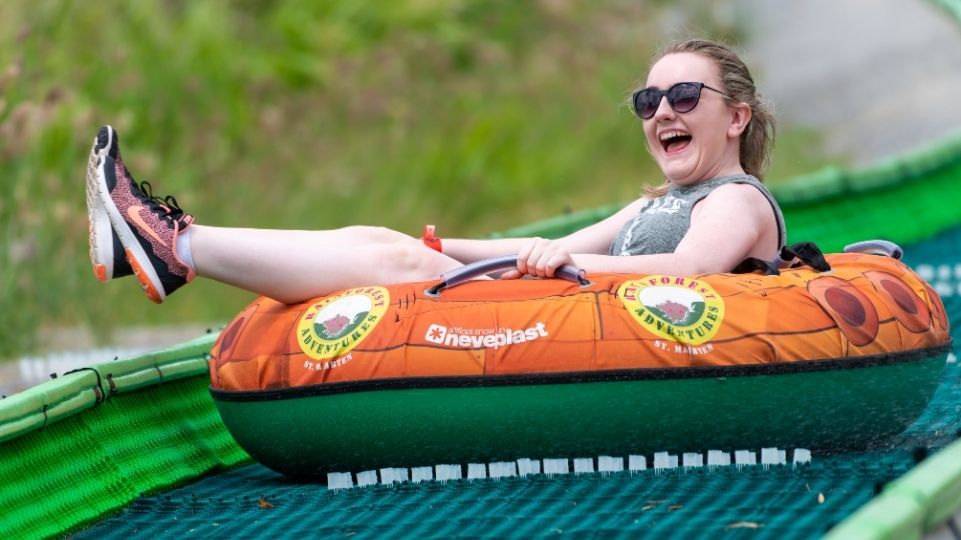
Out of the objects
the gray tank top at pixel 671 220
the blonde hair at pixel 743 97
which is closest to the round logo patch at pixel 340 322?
the gray tank top at pixel 671 220

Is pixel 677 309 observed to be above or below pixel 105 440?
above

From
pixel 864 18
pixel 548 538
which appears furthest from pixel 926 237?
pixel 864 18

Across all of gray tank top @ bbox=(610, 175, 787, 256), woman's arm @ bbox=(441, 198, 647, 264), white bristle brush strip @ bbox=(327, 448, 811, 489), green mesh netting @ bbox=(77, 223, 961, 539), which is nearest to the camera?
green mesh netting @ bbox=(77, 223, 961, 539)

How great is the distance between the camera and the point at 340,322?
3.72 metres

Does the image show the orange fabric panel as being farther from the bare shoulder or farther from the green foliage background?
the green foliage background

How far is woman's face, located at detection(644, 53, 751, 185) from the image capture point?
417 centimetres

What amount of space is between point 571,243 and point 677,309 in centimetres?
96

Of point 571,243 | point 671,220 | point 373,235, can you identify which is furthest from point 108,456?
point 671,220

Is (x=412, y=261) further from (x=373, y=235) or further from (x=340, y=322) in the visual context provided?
(x=340, y=322)

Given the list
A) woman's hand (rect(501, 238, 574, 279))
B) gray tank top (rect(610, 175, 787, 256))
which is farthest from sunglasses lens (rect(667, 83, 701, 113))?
woman's hand (rect(501, 238, 574, 279))

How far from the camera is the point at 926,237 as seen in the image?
7262mm

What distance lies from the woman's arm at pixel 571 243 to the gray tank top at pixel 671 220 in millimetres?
206

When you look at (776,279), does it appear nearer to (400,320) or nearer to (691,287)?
(691,287)

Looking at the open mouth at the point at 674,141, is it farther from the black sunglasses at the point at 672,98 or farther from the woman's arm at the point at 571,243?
the woman's arm at the point at 571,243
